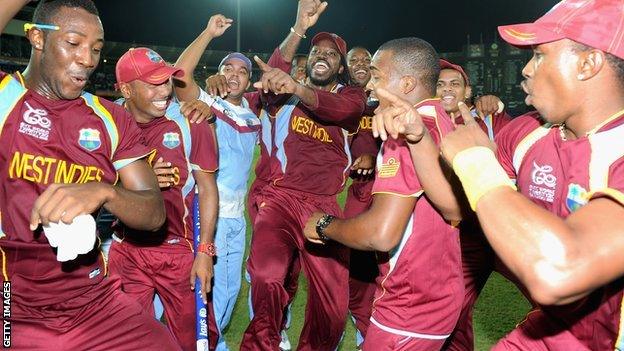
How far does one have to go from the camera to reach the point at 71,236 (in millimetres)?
2410

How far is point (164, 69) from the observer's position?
4.53 meters

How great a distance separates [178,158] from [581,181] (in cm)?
316

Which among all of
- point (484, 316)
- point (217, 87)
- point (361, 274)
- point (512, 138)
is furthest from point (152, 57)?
point (484, 316)

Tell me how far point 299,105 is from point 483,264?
2.33 m

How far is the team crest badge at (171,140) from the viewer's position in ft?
15.0

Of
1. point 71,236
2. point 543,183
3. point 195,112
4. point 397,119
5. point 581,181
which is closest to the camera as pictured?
point 581,181

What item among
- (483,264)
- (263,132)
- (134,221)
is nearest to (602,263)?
(134,221)

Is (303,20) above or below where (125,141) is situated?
above

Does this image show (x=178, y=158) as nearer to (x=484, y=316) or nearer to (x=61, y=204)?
(x=61, y=204)

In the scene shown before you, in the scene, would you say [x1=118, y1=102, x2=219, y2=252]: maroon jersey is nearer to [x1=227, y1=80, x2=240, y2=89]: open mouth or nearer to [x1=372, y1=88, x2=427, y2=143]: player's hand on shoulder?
[x1=227, y1=80, x2=240, y2=89]: open mouth

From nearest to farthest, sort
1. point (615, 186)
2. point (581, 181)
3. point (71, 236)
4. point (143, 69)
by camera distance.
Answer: point (615, 186) → point (581, 181) → point (71, 236) → point (143, 69)

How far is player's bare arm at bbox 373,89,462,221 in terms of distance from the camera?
2.68 m

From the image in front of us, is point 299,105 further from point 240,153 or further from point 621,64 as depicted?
point 621,64

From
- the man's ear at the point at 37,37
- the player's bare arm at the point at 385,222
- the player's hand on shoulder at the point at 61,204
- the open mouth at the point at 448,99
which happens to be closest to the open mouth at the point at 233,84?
the open mouth at the point at 448,99
